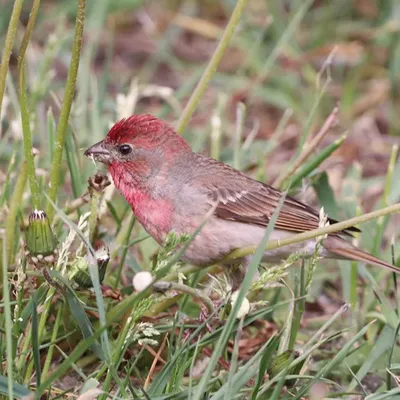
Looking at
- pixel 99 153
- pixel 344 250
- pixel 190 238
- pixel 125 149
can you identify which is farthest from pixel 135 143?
pixel 190 238

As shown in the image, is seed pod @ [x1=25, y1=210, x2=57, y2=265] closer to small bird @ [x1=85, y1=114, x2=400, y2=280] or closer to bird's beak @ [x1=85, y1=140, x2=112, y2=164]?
small bird @ [x1=85, y1=114, x2=400, y2=280]

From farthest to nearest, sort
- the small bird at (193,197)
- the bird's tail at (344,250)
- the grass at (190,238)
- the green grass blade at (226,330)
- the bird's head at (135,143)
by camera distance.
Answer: the bird's tail at (344,250) < the bird's head at (135,143) < the small bird at (193,197) < the grass at (190,238) < the green grass blade at (226,330)

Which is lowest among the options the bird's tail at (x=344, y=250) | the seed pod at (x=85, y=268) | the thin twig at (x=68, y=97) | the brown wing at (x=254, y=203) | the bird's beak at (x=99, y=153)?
the bird's tail at (x=344, y=250)

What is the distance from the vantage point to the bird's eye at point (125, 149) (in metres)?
3.69

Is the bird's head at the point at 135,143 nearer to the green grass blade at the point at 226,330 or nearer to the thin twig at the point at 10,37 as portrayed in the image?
the thin twig at the point at 10,37

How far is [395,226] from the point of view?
503cm

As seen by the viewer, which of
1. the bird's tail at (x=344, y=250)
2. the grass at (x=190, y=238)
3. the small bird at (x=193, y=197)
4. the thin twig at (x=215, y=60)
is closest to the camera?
the grass at (x=190, y=238)

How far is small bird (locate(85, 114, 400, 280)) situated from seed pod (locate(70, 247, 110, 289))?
673 mm

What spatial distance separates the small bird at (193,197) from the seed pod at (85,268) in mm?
673

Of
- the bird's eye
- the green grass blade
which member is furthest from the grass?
the bird's eye

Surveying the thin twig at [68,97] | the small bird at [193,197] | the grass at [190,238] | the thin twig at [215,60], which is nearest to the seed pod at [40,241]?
the grass at [190,238]

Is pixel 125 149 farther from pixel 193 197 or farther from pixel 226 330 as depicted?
pixel 226 330

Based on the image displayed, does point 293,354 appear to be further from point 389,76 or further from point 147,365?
point 389,76

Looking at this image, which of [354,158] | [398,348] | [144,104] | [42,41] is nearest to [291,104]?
[354,158]
